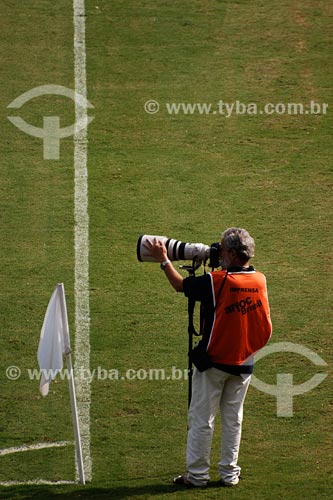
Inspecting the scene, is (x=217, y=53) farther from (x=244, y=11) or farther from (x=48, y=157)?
(x=48, y=157)

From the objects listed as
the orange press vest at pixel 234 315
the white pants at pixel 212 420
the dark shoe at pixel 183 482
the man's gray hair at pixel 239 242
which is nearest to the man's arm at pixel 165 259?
the orange press vest at pixel 234 315

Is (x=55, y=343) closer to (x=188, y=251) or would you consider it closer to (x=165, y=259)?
(x=165, y=259)

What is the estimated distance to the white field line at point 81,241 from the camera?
9.77 metres

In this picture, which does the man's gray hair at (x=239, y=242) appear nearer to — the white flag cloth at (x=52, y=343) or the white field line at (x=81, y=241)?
the white flag cloth at (x=52, y=343)

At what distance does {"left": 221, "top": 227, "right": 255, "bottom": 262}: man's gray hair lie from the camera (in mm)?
7973

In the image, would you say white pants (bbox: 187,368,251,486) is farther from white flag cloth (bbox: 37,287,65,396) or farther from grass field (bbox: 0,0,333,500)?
white flag cloth (bbox: 37,287,65,396)

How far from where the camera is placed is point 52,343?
827cm

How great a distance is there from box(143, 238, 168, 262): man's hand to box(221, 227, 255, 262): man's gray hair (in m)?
0.46

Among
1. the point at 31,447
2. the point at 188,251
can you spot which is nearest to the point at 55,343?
the point at 188,251

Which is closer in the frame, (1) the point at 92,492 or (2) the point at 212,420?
(2) the point at 212,420

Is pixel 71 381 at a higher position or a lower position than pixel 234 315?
lower

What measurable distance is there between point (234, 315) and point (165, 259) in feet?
2.16

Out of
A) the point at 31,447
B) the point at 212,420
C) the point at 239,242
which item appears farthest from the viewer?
the point at 31,447

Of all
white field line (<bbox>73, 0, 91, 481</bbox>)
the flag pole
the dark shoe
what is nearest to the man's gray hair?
the flag pole
